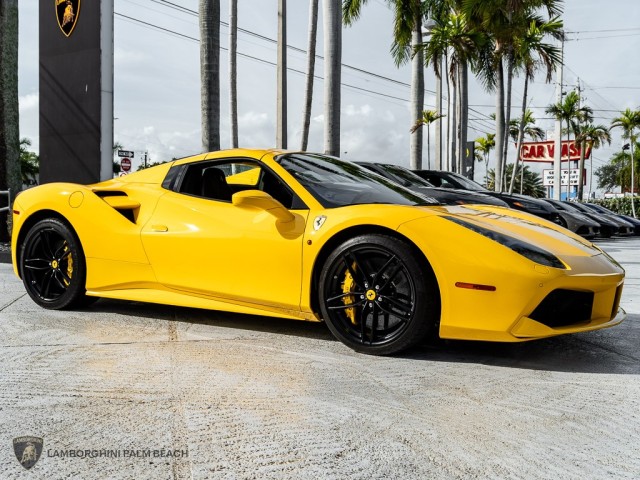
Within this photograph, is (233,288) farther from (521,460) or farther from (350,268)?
(521,460)

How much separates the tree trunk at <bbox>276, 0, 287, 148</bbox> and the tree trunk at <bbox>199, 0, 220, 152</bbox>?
3.69 metres

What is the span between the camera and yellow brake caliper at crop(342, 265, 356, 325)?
12.2 feet

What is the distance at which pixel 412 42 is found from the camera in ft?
74.0

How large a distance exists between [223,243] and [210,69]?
7304 millimetres

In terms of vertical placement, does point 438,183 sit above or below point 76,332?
above

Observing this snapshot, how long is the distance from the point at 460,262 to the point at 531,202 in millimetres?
11594

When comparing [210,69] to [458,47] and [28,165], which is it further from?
[28,165]

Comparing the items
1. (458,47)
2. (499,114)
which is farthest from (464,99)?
(458,47)

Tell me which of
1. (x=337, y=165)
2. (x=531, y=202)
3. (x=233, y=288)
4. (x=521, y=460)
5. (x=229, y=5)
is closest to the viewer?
(x=521, y=460)

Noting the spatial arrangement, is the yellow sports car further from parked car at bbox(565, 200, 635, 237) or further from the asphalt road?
parked car at bbox(565, 200, 635, 237)

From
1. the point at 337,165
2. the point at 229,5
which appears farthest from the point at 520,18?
the point at 337,165

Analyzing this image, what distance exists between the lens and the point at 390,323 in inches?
145

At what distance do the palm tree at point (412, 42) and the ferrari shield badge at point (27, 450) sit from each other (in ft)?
61.8

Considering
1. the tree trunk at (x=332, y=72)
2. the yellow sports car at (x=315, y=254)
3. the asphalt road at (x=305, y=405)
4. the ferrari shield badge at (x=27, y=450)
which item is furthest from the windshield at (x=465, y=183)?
the ferrari shield badge at (x=27, y=450)
